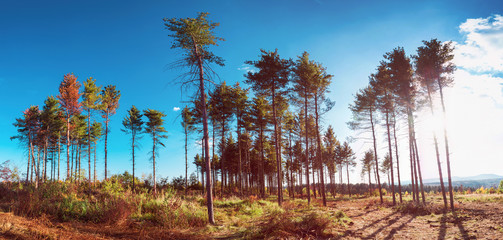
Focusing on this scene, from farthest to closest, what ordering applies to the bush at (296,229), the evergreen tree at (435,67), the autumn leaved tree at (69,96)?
the autumn leaved tree at (69,96)
the evergreen tree at (435,67)
the bush at (296,229)

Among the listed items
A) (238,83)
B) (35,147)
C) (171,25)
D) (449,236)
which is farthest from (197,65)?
(35,147)

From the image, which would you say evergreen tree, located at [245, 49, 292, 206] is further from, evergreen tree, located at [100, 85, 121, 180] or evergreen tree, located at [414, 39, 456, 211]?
evergreen tree, located at [100, 85, 121, 180]

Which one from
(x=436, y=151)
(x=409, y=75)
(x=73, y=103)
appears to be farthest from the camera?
(x=73, y=103)

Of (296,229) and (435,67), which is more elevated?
(435,67)

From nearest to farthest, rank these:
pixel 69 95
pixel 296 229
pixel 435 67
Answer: pixel 296 229 < pixel 435 67 < pixel 69 95

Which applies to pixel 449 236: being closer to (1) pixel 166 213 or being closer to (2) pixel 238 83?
(1) pixel 166 213

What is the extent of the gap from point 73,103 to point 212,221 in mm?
25606

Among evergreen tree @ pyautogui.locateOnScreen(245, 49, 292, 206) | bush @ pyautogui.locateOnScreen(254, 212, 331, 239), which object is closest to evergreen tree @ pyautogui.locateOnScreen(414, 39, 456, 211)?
evergreen tree @ pyautogui.locateOnScreen(245, 49, 292, 206)

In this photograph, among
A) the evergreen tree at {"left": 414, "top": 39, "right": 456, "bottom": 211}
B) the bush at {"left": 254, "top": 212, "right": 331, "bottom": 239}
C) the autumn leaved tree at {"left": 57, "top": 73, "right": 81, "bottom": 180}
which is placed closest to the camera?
the bush at {"left": 254, "top": 212, "right": 331, "bottom": 239}

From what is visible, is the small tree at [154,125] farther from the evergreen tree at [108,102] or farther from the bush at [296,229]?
the bush at [296,229]

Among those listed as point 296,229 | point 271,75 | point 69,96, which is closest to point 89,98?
point 69,96

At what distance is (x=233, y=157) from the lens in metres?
40.5

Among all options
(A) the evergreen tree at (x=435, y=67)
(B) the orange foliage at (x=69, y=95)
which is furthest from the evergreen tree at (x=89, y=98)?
(A) the evergreen tree at (x=435, y=67)

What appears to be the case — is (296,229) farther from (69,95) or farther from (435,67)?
(69,95)
